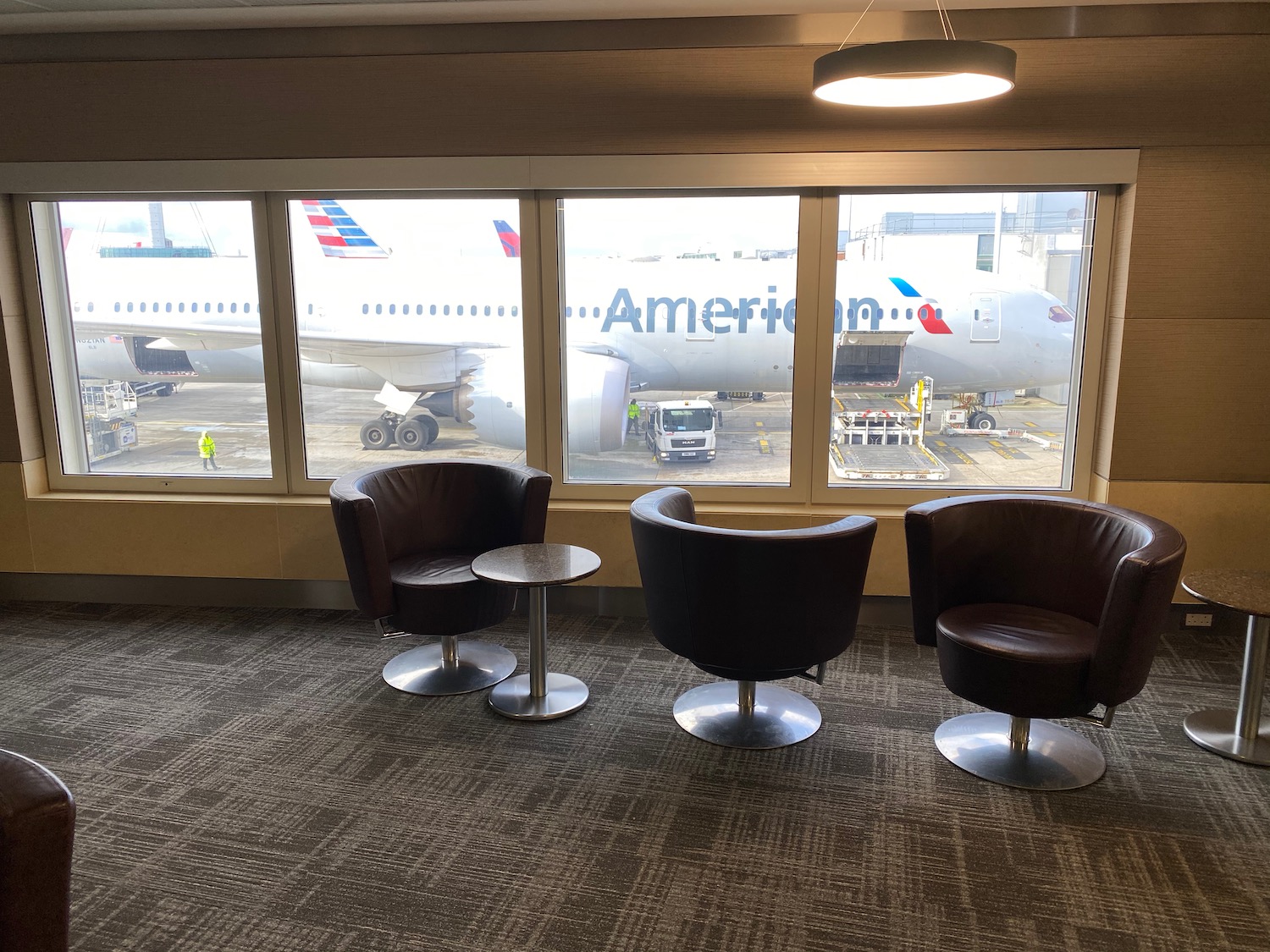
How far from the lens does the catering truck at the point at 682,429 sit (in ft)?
17.0

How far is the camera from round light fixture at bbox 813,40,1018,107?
106 inches

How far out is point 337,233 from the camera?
5.17 meters

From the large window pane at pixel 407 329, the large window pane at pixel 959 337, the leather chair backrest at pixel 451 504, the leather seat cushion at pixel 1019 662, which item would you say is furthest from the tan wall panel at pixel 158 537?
the leather seat cushion at pixel 1019 662

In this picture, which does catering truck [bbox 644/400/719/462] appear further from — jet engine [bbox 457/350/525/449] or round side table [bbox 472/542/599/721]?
round side table [bbox 472/542/599/721]

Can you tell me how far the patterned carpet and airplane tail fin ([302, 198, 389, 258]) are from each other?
85.9 inches

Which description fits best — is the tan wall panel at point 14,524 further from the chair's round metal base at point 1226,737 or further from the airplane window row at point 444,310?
the chair's round metal base at point 1226,737

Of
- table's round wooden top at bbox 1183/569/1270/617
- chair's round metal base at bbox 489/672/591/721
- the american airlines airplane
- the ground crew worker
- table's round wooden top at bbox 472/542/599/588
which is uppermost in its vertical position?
the american airlines airplane

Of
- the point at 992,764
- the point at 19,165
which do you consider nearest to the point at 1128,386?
the point at 992,764

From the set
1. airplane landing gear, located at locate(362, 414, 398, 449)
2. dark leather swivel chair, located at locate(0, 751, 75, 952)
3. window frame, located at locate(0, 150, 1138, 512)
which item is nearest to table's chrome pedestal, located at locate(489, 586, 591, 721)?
window frame, located at locate(0, 150, 1138, 512)

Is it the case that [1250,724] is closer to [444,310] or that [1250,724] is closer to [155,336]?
[444,310]

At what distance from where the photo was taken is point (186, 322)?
5.36 metres

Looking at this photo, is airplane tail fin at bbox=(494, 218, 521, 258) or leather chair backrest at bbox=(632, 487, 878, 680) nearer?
leather chair backrest at bbox=(632, 487, 878, 680)

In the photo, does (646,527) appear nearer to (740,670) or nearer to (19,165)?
(740,670)

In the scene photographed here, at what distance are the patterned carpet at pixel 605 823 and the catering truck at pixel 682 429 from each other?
3.96 feet
